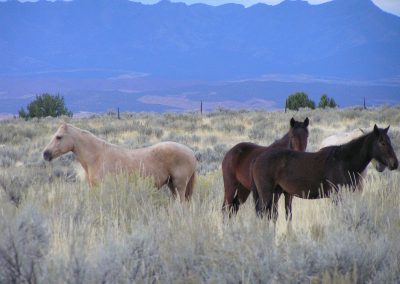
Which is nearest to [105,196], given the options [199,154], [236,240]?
[236,240]

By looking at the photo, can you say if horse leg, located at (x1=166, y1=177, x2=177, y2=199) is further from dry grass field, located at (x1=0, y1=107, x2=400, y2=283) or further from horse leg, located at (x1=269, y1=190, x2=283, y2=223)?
horse leg, located at (x1=269, y1=190, x2=283, y2=223)

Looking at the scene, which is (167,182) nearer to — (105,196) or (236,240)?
(105,196)

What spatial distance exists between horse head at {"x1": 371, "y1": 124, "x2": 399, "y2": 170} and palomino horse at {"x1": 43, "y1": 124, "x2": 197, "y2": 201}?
327cm

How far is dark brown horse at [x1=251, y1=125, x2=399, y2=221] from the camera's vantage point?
7.28 metres

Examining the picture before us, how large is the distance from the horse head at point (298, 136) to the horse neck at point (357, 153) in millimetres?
1139

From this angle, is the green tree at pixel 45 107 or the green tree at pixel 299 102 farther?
the green tree at pixel 299 102

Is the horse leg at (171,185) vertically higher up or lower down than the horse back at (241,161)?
lower down

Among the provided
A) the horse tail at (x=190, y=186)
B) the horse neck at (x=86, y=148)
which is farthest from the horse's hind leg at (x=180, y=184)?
the horse neck at (x=86, y=148)

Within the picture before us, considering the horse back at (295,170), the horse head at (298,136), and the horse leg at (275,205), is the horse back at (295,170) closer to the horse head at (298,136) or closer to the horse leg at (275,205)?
the horse leg at (275,205)

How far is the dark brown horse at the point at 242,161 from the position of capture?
8430mm

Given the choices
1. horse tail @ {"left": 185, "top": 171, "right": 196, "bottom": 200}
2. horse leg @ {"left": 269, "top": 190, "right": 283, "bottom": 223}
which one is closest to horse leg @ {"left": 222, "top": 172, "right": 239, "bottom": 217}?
horse leg @ {"left": 269, "top": 190, "right": 283, "bottom": 223}

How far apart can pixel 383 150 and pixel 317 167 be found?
2.39ft

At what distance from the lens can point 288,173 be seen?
7375 mm

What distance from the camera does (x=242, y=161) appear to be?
8477 millimetres
